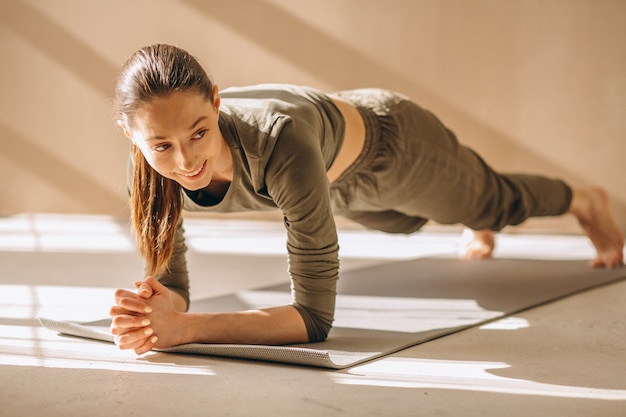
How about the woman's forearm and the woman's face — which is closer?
the woman's face

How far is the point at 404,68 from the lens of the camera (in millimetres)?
4555

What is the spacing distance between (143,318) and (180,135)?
0.39 meters

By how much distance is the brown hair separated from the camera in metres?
1.79

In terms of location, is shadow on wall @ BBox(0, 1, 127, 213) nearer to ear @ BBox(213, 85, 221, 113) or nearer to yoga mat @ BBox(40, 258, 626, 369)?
yoga mat @ BBox(40, 258, 626, 369)

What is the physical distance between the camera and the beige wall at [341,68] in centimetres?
439

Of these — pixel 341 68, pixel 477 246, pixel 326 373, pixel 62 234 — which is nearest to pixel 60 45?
pixel 62 234

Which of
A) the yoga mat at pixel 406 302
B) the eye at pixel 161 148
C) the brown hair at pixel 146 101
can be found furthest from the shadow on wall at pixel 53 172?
the eye at pixel 161 148

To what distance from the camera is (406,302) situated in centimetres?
261

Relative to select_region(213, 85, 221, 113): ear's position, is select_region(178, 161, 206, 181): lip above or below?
below

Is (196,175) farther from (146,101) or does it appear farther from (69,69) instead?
(69,69)

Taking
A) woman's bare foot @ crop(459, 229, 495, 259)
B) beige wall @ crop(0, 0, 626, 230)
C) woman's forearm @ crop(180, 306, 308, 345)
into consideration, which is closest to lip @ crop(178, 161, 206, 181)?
woman's forearm @ crop(180, 306, 308, 345)

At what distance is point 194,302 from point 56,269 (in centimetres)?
83

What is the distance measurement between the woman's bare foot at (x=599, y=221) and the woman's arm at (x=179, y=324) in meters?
1.43

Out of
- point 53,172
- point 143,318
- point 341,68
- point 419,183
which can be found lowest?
point 143,318
